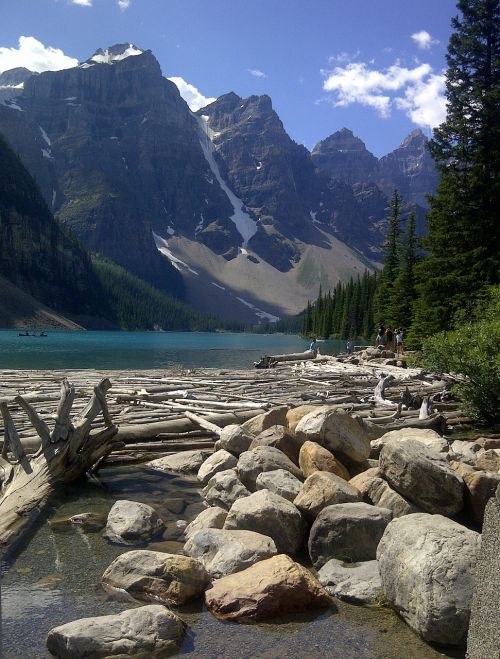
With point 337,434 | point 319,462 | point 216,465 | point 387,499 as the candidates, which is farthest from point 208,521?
point 337,434

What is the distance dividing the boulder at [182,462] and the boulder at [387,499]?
4.37 metres

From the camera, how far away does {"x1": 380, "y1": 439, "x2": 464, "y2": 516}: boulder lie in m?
6.77

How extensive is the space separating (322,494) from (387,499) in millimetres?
899

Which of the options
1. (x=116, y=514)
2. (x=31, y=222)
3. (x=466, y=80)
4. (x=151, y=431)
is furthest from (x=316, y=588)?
(x=31, y=222)

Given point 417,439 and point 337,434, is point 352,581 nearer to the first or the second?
point 337,434

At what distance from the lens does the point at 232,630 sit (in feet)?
16.6

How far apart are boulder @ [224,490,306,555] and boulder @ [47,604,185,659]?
2011 mm

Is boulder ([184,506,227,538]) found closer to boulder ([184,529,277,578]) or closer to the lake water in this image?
boulder ([184,529,277,578])

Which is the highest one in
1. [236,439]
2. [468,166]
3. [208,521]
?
[468,166]

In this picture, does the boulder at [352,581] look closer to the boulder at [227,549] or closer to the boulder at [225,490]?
the boulder at [227,549]

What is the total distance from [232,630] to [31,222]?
206502 millimetres

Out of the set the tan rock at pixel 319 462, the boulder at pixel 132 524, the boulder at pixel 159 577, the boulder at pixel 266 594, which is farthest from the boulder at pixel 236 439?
the boulder at pixel 266 594

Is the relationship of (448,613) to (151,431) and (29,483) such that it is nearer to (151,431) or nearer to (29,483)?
(29,483)

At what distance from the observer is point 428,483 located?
679 cm
